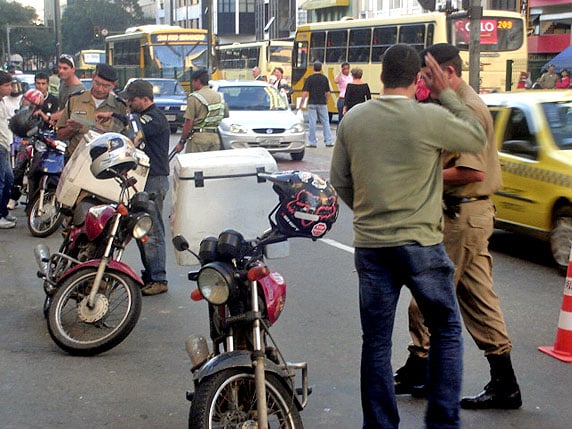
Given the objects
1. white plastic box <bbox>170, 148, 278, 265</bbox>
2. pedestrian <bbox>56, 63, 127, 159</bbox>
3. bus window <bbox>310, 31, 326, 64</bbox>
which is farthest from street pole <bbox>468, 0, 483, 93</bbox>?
bus window <bbox>310, 31, 326, 64</bbox>

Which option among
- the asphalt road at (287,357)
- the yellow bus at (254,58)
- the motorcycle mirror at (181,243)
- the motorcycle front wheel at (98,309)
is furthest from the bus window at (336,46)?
the motorcycle mirror at (181,243)

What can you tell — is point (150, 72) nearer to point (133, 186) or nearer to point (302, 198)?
point (133, 186)

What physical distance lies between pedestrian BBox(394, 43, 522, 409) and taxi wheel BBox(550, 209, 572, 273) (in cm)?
396

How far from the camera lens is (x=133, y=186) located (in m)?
7.24

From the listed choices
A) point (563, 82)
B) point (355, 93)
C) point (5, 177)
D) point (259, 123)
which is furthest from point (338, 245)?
point (563, 82)

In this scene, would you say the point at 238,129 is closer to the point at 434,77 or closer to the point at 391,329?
the point at 434,77

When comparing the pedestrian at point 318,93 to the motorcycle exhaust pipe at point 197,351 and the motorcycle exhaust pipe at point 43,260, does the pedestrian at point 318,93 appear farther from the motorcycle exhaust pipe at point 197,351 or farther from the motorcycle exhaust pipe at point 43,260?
the motorcycle exhaust pipe at point 197,351

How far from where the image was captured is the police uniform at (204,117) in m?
12.0

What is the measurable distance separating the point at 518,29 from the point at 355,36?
518 cm

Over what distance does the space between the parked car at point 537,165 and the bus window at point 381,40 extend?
66.0 feet

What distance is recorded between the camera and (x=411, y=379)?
561 centimetres

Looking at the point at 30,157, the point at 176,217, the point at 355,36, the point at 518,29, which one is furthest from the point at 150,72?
the point at 176,217

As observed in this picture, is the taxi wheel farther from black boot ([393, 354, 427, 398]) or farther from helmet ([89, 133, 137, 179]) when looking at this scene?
helmet ([89, 133, 137, 179])

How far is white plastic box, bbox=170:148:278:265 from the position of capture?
538cm
